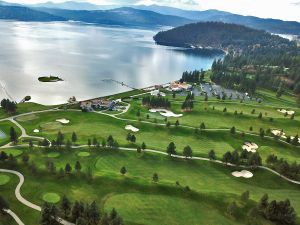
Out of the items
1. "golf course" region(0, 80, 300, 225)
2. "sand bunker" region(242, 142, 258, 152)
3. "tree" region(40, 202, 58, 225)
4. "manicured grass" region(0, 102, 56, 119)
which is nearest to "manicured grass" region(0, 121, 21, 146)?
"golf course" region(0, 80, 300, 225)

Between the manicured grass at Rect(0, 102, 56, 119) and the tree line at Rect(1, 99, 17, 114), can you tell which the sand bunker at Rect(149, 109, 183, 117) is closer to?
the manicured grass at Rect(0, 102, 56, 119)

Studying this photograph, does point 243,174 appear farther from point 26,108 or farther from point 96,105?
point 26,108

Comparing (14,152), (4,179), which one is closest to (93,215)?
(4,179)

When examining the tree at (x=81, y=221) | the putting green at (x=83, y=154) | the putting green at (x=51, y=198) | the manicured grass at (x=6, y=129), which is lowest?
the manicured grass at (x=6, y=129)

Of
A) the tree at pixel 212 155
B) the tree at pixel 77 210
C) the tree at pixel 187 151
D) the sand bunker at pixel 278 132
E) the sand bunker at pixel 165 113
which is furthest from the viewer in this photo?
the sand bunker at pixel 165 113

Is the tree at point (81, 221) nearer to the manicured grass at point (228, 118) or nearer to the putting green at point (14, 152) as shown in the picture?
the putting green at point (14, 152)

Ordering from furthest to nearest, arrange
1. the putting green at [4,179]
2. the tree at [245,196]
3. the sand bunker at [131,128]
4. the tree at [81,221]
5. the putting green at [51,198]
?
the sand bunker at [131,128]
the putting green at [4,179]
the tree at [245,196]
the putting green at [51,198]
the tree at [81,221]

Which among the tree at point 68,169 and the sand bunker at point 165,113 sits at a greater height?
the tree at point 68,169

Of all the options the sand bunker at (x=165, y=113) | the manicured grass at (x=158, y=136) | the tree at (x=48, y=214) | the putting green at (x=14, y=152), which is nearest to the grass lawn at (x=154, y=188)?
the putting green at (x=14, y=152)

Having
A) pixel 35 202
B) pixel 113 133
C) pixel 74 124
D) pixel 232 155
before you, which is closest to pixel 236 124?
pixel 232 155
